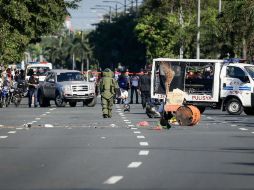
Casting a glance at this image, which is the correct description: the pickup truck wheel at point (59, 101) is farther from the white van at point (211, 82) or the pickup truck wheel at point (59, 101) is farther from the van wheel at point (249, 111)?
the van wheel at point (249, 111)

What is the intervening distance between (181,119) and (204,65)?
10737 mm

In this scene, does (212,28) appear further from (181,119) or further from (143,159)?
(143,159)

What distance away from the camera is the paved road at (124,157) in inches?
590

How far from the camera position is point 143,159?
19141 mm

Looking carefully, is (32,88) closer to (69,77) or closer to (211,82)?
(69,77)

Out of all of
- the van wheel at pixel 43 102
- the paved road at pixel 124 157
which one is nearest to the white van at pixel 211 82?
the paved road at pixel 124 157

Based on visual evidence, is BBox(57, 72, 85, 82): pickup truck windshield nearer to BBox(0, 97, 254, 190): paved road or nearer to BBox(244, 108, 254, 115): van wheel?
BBox(244, 108, 254, 115): van wheel

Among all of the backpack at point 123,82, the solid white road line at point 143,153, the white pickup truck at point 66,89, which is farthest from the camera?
the white pickup truck at point 66,89

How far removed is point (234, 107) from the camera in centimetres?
4231

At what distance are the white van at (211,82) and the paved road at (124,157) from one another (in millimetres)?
9357

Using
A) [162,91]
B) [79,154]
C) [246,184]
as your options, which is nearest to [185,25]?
[162,91]

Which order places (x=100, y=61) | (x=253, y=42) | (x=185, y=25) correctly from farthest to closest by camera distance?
1. (x=100, y=61)
2. (x=185, y=25)
3. (x=253, y=42)

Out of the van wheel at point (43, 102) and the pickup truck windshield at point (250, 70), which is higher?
the pickup truck windshield at point (250, 70)

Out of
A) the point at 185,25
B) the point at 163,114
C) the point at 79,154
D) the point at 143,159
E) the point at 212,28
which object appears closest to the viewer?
the point at 143,159
